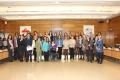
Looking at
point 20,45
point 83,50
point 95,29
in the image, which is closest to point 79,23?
point 95,29

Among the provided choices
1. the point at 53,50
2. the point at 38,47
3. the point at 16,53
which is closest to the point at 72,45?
the point at 53,50

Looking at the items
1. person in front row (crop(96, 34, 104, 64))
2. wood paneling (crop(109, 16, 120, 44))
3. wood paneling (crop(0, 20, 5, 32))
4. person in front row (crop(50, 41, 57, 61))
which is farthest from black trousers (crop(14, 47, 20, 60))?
wood paneling (crop(109, 16, 120, 44))

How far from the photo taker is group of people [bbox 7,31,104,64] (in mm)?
13992

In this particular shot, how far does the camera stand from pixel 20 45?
14.3m

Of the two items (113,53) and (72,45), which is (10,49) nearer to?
(72,45)

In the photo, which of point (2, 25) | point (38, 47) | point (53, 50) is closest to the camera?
point (38, 47)

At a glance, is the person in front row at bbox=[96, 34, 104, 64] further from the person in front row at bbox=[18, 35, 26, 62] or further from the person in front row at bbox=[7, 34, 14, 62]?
the person in front row at bbox=[7, 34, 14, 62]

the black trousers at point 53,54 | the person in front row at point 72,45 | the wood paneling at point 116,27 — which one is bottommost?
the black trousers at point 53,54

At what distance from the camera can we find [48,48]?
14.2 m

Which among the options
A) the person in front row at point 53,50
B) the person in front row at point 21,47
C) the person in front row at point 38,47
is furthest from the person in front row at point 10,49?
the person in front row at point 53,50

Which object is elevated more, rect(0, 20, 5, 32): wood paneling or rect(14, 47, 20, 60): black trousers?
rect(0, 20, 5, 32): wood paneling

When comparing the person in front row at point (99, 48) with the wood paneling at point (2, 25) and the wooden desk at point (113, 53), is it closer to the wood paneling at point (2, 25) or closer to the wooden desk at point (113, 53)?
the wooden desk at point (113, 53)

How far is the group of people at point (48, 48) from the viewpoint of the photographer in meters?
14.0

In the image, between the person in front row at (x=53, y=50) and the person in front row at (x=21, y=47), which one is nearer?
the person in front row at (x=21, y=47)
